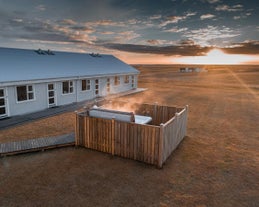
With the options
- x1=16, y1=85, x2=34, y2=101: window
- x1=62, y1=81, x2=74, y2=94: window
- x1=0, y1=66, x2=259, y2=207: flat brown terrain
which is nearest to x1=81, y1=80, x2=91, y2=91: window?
x1=62, y1=81, x2=74, y2=94: window

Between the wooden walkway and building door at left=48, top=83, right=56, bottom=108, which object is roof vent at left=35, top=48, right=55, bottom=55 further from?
the wooden walkway

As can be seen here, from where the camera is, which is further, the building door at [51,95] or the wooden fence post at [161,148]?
the building door at [51,95]

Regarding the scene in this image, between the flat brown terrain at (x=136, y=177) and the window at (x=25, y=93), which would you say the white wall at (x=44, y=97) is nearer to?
the window at (x=25, y=93)

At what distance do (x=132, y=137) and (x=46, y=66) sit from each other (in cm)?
1307

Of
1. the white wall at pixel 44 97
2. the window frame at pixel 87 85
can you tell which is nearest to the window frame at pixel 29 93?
the white wall at pixel 44 97

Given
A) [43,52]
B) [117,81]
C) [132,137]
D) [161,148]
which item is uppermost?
[43,52]

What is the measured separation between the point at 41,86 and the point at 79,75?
13.6 ft

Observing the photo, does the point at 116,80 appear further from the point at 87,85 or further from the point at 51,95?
the point at 51,95

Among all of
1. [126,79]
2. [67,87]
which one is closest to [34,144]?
[67,87]

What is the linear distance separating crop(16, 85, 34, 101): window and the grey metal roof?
633 millimetres

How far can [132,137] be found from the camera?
23.9ft

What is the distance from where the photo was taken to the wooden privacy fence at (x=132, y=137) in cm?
688

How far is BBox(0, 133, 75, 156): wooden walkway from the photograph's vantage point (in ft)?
25.4

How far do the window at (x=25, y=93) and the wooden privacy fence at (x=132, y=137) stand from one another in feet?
23.5
